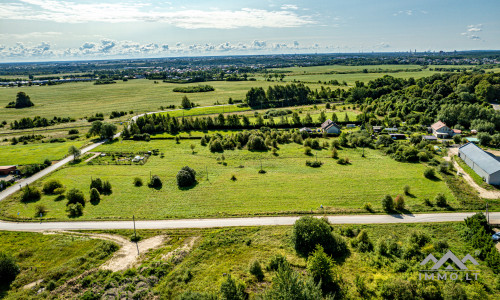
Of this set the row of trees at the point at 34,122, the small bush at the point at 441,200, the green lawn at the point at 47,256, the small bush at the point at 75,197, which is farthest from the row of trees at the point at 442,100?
the row of trees at the point at 34,122

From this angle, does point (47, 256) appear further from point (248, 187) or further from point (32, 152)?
point (32, 152)

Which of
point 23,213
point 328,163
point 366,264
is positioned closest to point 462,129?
point 328,163

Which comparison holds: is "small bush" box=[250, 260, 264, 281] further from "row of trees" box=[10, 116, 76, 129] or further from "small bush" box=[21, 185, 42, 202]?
"row of trees" box=[10, 116, 76, 129]

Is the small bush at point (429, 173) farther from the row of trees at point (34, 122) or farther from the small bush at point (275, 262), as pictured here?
the row of trees at point (34, 122)

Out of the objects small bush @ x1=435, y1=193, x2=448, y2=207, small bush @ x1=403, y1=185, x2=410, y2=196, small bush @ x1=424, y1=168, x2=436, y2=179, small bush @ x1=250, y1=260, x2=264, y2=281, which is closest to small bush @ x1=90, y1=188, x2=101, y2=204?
small bush @ x1=250, y1=260, x2=264, y2=281

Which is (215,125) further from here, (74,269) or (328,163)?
(74,269)

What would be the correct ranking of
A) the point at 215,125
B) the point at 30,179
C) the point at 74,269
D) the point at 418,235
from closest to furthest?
the point at 74,269 → the point at 418,235 → the point at 30,179 → the point at 215,125
